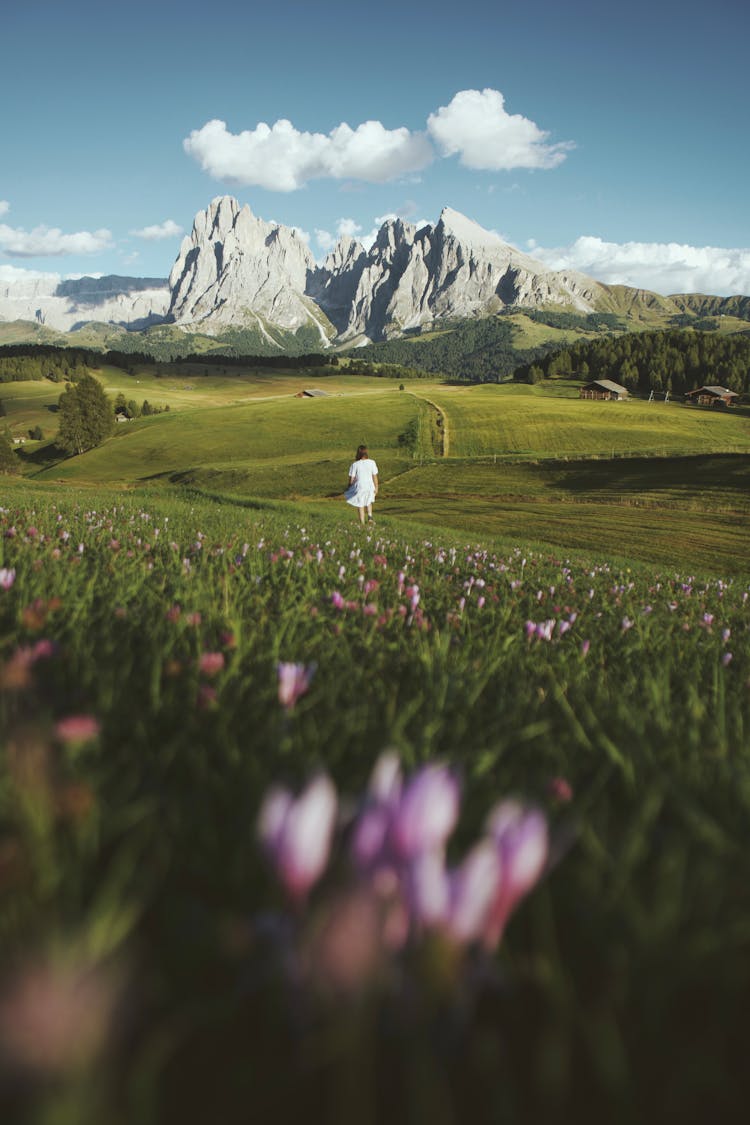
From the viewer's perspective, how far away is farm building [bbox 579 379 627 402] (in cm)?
17765

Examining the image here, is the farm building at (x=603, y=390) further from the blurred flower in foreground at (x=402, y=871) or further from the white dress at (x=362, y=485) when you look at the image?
the blurred flower in foreground at (x=402, y=871)

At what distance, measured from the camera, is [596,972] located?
1.20 metres

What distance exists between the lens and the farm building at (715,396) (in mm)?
155500

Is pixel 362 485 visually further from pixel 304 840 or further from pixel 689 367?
pixel 689 367

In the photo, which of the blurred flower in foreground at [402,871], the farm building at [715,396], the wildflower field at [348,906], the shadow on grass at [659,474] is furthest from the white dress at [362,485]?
the farm building at [715,396]

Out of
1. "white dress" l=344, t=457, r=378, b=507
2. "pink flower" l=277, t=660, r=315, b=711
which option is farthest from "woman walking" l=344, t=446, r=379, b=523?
"pink flower" l=277, t=660, r=315, b=711

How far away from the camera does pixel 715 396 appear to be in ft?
518

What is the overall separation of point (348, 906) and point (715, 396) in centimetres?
18562

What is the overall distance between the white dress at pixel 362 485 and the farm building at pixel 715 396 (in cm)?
16146

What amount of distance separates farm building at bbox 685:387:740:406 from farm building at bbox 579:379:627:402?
19463 mm

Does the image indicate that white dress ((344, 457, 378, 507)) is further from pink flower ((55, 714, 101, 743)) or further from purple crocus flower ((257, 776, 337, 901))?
purple crocus flower ((257, 776, 337, 901))

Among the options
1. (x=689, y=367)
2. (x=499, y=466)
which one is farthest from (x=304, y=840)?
(x=689, y=367)

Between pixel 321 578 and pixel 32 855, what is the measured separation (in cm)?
455

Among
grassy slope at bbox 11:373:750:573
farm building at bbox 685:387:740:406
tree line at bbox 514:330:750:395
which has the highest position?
tree line at bbox 514:330:750:395
